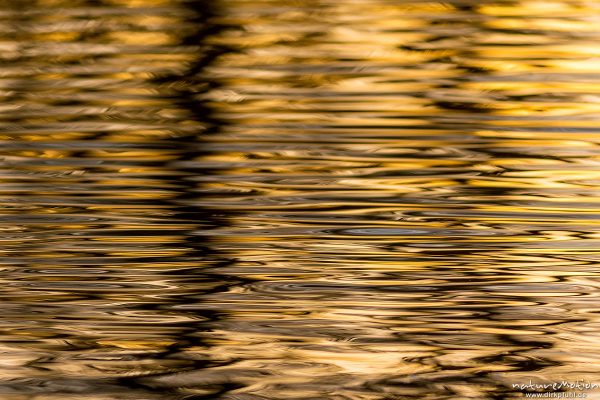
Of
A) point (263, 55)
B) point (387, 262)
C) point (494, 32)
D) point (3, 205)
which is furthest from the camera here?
point (494, 32)

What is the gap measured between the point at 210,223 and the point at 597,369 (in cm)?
135

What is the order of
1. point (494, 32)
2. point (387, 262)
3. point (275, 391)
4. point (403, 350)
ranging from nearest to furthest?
point (275, 391) → point (403, 350) → point (387, 262) → point (494, 32)

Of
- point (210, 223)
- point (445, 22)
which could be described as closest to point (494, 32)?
point (445, 22)

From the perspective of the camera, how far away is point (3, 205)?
4227mm

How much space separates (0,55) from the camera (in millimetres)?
6832

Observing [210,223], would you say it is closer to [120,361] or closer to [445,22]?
[120,361]

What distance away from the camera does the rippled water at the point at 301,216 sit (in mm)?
3053

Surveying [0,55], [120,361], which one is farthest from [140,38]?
[120,361]

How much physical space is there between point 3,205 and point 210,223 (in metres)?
0.62

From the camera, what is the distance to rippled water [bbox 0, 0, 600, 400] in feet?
10.0

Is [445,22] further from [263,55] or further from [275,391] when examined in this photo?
[275,391]

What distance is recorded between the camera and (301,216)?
13.3 ft

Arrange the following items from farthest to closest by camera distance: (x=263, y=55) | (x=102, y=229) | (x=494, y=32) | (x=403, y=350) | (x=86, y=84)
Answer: (x=494, y=32) < (x=263, y=55) < (x=86, y=84) < (x=102, y=229) < (x=403, y=350)

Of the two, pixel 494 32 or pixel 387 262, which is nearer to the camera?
pixel 387 262
